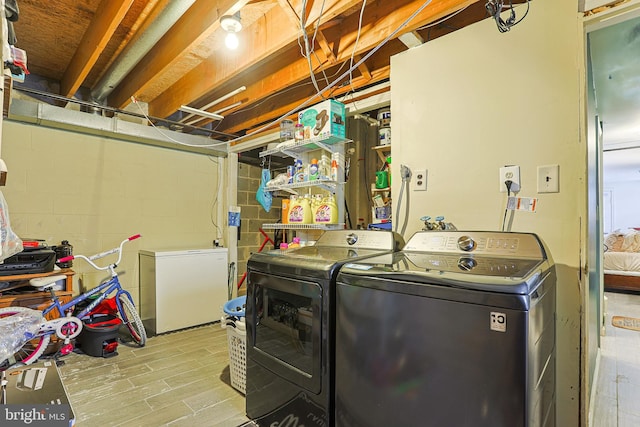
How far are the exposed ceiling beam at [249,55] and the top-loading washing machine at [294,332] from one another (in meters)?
1.34

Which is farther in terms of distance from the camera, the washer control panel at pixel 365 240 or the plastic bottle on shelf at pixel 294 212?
the plastic bottle on shelf at pixel 294 212

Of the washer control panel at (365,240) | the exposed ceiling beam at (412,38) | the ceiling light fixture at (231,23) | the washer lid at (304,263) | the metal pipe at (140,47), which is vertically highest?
the metal pipe at (140,47)

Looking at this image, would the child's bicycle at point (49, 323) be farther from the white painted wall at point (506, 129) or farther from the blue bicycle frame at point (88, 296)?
the white painted wall at point (506, 129)

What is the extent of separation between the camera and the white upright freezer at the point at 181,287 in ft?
11.1

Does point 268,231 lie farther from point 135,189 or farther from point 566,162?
point 566,162

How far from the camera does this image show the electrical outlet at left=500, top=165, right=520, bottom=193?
1.64m

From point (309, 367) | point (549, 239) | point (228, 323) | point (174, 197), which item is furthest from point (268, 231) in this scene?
point (549, 239)

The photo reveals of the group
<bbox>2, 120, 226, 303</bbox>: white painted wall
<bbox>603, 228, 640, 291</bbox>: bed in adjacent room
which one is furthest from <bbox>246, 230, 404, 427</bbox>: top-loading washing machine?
<bbox>603, 228, 640, 291</bbox>: bed in adjacent room

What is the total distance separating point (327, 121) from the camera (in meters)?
2.47

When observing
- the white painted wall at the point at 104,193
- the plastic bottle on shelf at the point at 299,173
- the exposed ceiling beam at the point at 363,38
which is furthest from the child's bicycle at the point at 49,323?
the exposed ceiling beam at the point at 363,38

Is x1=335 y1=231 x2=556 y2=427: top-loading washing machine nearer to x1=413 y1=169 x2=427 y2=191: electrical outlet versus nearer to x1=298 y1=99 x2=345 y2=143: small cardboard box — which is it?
x1=413 y1=169 x2=427 y2=191: electrical outlet

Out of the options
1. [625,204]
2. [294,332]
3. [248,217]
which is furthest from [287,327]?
[625,204]

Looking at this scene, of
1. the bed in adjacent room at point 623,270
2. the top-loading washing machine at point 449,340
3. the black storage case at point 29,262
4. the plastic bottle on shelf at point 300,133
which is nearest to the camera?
the top-loading washing machine at point 449,340

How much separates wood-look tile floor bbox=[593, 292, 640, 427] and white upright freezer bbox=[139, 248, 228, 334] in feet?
11.2
